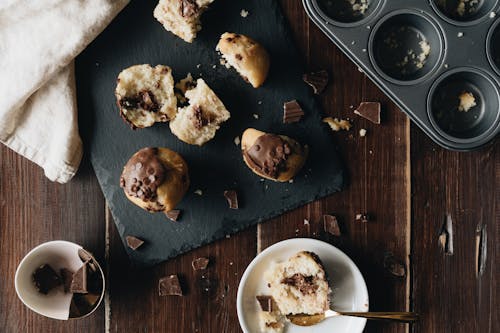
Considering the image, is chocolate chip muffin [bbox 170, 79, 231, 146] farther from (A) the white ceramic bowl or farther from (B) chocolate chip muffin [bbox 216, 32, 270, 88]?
(A) the white ceramic bowl

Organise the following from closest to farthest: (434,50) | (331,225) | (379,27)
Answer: (379,27), (434,50), (331,225)

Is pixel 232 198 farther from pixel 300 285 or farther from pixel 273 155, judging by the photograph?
pixel 300 285

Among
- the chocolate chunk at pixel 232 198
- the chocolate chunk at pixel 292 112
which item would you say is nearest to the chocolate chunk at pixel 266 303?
the chocolate chunk at pixel 232 198

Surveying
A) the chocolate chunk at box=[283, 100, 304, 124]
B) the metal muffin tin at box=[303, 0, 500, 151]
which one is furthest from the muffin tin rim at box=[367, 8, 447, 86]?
the chocolate chunk at box=[283, 100, 304, 124]

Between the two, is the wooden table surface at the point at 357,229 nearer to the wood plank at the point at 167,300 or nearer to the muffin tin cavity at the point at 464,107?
the wood plank at the point at 167,300

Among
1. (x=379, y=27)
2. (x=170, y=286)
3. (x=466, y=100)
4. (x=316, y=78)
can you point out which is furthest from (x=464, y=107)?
(x=170, y=286)

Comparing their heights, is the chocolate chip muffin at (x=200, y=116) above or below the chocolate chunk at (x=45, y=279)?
above
